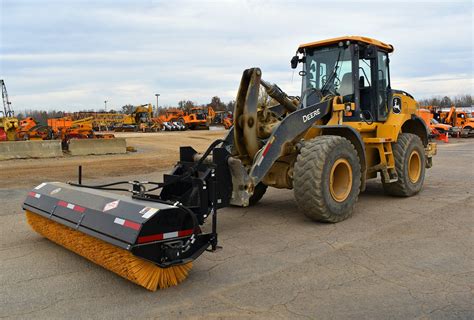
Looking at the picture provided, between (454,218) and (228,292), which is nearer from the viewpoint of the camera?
(228,292)

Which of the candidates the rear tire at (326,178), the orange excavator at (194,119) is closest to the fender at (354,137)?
the rear tire at (326,178)

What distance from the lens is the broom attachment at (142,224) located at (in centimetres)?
405

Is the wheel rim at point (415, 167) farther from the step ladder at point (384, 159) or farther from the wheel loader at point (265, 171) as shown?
the step ladder at point (384, 159)

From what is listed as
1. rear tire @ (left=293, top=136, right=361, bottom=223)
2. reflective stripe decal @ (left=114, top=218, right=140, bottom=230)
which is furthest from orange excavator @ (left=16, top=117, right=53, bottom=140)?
reflective stripe decal @ (left=114, top=218, right=140, bottom=230)

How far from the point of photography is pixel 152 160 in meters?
16.8

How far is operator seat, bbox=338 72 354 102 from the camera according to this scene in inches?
302

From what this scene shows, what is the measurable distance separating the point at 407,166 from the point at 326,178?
293cm

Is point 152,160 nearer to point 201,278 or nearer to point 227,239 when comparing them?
point 227,239

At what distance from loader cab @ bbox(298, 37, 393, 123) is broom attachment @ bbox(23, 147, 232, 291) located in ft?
10.5

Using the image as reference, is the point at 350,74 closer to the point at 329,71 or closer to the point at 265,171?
the point at 329,71

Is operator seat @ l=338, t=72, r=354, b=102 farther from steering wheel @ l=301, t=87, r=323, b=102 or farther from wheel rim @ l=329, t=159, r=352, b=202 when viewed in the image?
wheel rim @ l=329, t=159, r=352, b=202

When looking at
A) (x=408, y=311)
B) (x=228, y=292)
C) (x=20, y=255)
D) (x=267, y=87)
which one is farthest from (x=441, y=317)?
(x=20, y=255)

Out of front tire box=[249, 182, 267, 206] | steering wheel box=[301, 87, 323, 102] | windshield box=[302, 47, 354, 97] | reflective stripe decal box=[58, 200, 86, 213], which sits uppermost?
windshield box=[302, 47, 354, 97]

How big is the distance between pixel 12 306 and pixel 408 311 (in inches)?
138
